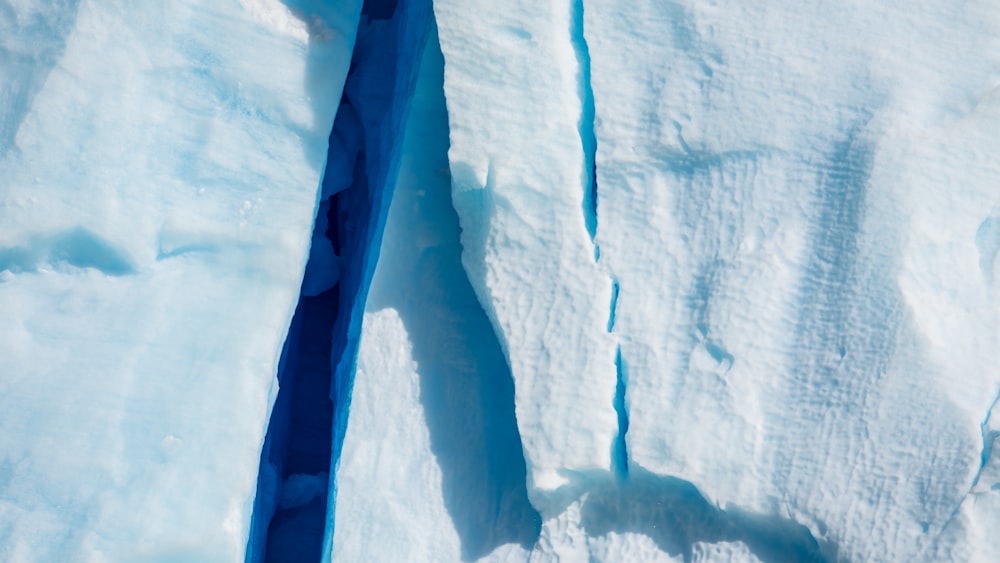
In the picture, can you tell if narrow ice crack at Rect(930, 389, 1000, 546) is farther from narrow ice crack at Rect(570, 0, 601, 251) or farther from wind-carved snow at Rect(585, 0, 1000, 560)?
narrow ice crack at Rect(570, 0, 601, 251)

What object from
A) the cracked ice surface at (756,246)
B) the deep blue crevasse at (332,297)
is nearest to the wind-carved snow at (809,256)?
the cracked ice surface at (756,246)

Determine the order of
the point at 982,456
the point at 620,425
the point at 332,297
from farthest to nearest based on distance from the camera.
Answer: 1. the point at 332,297
2. the point at 620,425
3. the point at 982,456

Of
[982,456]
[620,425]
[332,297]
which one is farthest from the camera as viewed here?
[332,297]

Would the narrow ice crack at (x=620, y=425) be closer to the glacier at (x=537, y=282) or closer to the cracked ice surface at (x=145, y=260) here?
the glacier at (x=537, y=282)

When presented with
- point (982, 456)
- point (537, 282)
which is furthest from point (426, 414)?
point (982, 456)

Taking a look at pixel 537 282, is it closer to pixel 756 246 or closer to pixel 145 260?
pixel 756 246
